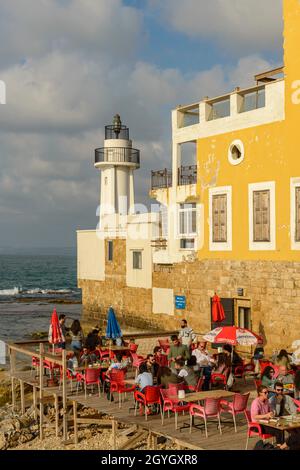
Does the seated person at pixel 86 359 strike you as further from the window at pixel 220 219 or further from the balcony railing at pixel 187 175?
the balcony railing at pixel 187 175

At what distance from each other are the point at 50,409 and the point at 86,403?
4101mm

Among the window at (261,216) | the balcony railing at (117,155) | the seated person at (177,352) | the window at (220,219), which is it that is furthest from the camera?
the balcony railing at (117,155)

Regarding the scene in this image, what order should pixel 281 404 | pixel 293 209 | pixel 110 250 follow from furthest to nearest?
pixel 110 250, pixel 293 209, pixel 281 404

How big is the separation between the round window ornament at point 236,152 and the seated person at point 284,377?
10.2m

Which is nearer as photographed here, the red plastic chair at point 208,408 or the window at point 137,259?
the red plastic chair at point 208,408

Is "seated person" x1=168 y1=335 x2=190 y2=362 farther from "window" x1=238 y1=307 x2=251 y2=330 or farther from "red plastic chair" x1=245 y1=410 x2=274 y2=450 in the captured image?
"window" x1=238 y1=307 x2=251 y2=330

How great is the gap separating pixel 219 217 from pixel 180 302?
4.62 m

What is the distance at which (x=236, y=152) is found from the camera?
23672mm

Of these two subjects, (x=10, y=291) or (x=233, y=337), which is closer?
(x=233, y=337)

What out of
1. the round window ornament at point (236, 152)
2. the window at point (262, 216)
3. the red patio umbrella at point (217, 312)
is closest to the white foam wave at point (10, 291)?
the round window ornament at point (236, 152)

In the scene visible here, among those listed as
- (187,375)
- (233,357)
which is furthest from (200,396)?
(233,357)

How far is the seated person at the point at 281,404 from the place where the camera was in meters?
11.8

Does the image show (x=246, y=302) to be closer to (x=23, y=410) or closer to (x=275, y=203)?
(x=275, y=203)

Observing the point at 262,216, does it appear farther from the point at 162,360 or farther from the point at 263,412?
the point at 263,412
